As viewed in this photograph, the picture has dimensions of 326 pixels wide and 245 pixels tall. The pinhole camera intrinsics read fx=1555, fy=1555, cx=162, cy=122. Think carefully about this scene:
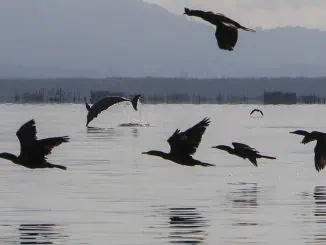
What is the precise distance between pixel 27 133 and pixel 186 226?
20.5ft

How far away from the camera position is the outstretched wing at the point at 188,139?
35.3 metres

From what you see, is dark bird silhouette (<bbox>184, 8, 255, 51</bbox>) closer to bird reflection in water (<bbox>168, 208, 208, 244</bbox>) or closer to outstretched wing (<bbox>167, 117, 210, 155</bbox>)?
bird reflection in water (<bbox>168, 208, 208, 244</bbox>)

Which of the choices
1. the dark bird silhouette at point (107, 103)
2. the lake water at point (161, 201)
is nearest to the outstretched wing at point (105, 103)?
the dark bird silhouette at point (107, 103)

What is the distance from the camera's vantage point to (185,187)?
38.9 m

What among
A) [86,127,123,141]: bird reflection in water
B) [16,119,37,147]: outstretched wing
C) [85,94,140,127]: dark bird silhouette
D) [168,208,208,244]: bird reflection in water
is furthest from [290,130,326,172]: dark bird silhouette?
[85,94,140,127]: dark bird silhouette

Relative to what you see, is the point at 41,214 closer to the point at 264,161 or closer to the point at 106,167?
the point at 106,167

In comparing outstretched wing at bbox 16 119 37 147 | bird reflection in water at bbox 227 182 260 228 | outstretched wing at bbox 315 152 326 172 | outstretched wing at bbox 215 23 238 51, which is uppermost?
outstretched wing at bbox 215 23 238 51

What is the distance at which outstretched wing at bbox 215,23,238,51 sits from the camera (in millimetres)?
30562

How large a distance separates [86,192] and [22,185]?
2.56 metres

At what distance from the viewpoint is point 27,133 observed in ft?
115

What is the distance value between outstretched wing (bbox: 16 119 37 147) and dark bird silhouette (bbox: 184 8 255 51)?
5.77 m

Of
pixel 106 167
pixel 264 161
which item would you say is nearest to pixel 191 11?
pixel 106 167

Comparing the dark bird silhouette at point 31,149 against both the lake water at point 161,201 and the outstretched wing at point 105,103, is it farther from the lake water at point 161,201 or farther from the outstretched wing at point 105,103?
the outstretched wing at point 105,103

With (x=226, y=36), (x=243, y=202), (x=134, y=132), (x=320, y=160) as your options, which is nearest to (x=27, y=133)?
(x=243, y=202)
